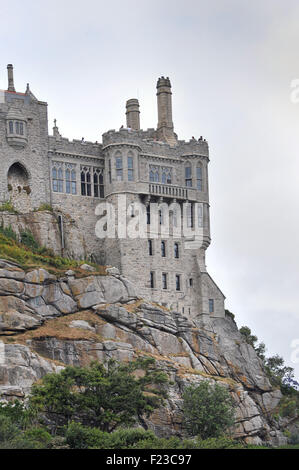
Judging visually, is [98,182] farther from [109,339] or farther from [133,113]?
[109,339]

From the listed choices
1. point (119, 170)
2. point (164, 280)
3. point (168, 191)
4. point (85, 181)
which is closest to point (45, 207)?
point (85, 181)

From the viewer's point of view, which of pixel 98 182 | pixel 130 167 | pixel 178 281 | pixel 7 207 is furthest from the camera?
pixel 98 182

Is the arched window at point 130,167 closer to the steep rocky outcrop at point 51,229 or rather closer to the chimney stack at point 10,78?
the steep rocky outcrop at point 51,229

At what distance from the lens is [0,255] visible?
346 ft

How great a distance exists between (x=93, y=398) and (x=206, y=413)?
1076 centimetres

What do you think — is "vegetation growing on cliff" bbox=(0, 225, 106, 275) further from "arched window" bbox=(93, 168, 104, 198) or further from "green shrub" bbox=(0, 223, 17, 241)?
"arched window" bbox=(93, 168, 104, 198)

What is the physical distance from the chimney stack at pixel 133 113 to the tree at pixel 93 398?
112 feet

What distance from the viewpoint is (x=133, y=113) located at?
124 m

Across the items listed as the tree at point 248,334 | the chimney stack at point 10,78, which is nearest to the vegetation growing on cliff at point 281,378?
the tree at point 248,334

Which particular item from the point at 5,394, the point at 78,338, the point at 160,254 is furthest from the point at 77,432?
the point at 160,254

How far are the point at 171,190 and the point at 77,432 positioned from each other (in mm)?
37240

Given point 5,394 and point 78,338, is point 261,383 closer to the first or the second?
point 78,338

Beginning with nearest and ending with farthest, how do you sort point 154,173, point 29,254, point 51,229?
point 29,254 → point 51,229 → point 154,173

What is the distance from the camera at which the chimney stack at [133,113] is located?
404ft
